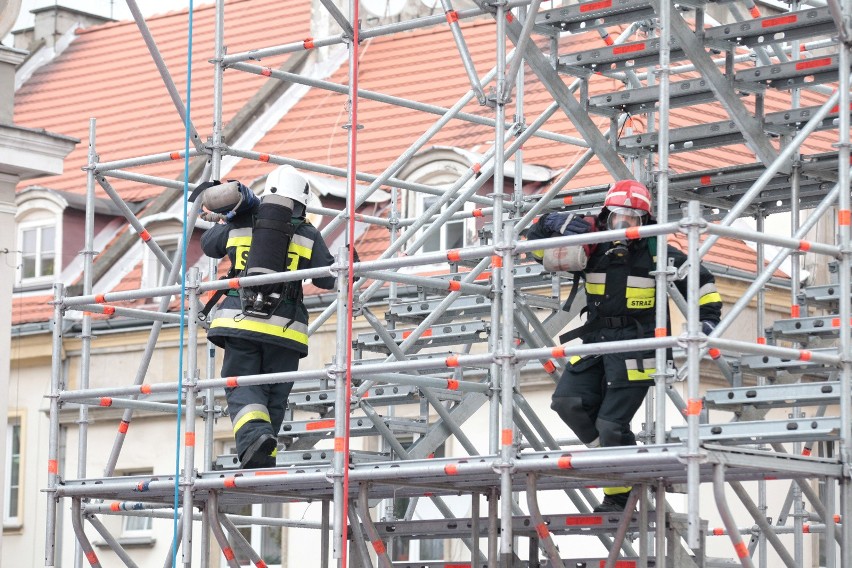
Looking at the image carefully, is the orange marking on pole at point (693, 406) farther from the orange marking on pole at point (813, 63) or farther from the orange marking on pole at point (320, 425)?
the orange marking on pole at point (320, 425)

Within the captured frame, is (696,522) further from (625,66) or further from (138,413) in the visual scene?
(138,413)

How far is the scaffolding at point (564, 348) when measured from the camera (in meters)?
10.4

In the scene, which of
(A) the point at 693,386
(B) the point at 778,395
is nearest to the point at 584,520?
(B) the point at 778,395

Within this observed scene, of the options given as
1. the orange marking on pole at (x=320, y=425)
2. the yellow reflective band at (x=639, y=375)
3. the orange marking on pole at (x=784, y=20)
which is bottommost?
the orange marking on pole at (x=320, y=425)

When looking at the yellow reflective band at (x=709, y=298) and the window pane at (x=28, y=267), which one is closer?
the yellow reflective band at (x=709, y=298)

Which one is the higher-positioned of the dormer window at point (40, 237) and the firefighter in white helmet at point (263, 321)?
the dormer window at point (40, 237)

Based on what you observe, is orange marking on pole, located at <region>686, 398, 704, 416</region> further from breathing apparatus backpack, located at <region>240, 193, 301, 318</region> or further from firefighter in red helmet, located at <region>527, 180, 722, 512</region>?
breathing apparatus backpack, located at <region>240, 193, 301, 318</region>

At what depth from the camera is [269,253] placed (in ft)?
38.7

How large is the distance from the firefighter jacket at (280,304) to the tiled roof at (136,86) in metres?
15.5

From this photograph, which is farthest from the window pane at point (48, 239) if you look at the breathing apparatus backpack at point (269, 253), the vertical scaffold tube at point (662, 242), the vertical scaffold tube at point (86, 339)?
the vertical scaffold tube at point (662, 242)

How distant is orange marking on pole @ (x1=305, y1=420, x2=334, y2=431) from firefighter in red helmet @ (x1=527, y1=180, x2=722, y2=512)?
2.01 m

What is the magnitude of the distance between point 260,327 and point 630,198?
93.8 inches

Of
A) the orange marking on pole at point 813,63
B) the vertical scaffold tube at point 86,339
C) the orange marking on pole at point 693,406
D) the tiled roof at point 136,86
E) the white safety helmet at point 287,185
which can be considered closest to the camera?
the orange marking on pole at point 693,406

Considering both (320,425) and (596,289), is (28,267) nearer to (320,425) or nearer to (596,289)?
(320,425)
